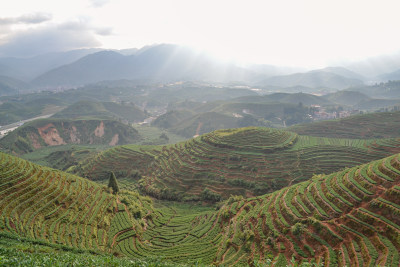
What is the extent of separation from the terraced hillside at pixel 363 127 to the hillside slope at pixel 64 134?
146 meters

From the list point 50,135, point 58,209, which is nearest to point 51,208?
point 58,209

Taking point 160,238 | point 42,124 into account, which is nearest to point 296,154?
point 160,238

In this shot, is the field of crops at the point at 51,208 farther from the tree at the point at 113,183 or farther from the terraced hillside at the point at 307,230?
the tree at the point at 113,183

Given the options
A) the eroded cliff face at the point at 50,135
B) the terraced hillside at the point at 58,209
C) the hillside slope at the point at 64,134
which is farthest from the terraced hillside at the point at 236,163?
the eroded cliff face at the point at 50,135

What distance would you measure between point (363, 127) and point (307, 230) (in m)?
121

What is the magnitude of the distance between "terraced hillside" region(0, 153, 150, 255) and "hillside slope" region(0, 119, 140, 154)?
411ft

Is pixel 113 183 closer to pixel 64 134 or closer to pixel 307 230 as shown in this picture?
pixel 307 230

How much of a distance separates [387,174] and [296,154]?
144ft

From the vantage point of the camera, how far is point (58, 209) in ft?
141

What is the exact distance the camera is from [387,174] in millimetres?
35438

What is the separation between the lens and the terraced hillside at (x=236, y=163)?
7062 centimetres

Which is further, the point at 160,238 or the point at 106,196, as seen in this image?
the point at 106,196

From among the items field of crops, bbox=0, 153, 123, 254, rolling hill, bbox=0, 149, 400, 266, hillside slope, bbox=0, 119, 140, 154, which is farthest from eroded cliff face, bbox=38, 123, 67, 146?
rolling hill, bbox=0, 149, 400, 266

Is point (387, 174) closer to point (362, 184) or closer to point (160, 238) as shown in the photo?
point (362, 184)
